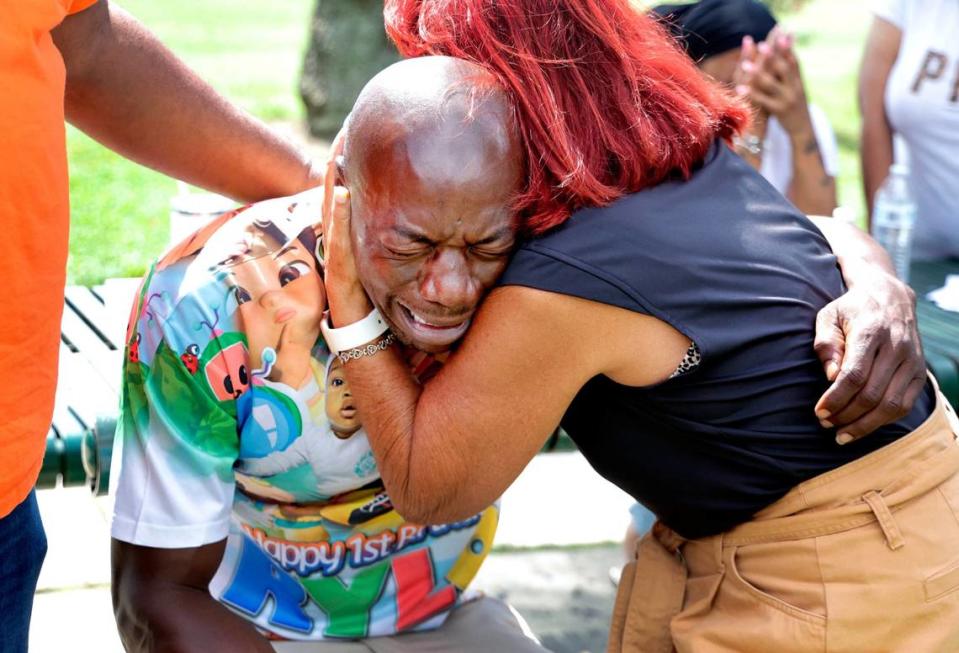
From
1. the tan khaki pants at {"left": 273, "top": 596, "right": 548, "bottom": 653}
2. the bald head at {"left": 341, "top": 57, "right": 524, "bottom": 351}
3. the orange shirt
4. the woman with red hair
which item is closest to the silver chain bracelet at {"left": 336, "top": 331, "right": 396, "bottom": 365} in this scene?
the woman with red hair

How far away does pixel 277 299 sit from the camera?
2156mm

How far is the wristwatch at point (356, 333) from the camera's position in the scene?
2.10m

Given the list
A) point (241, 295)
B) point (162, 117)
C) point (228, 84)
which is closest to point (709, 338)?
point (241, 295)

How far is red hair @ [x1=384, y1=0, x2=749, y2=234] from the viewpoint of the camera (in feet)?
6.43

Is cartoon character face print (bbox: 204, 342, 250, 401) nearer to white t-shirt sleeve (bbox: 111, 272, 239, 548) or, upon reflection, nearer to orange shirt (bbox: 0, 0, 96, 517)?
white t-shirt sleeve (bbox: 111, 272, 239, 548)

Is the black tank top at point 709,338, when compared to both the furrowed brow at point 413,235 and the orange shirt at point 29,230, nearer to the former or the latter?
the furrowed brow at point 413,235

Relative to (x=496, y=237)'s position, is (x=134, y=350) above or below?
below

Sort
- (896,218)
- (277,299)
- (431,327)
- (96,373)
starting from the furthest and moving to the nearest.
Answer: (896,218)
(96,373)
(277,299)
(431,327)

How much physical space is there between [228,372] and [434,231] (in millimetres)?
446

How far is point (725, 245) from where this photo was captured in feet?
6.66

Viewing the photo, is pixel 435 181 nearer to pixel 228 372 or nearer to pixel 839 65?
pixel 228 372

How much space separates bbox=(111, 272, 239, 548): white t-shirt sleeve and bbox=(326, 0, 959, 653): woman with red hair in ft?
0.86

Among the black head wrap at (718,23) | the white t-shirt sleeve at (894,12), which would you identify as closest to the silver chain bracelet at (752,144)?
the black head wrap at (718,23)

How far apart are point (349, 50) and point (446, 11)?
6929 millimetres
